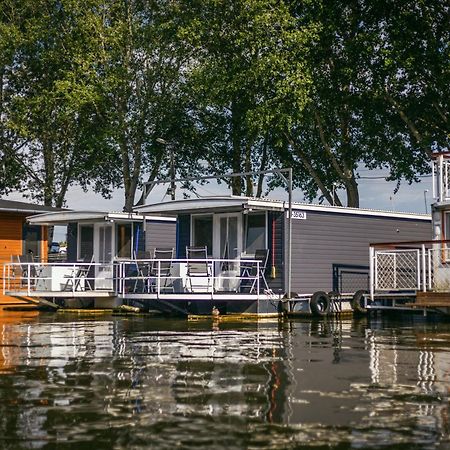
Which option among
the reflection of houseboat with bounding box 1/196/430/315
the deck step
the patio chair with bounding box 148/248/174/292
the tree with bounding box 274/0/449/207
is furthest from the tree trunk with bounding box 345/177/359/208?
the deck step

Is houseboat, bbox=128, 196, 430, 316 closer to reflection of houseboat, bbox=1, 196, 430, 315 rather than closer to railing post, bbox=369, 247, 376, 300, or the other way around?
reflection of houseboat, bbox=1, 196, 430, 315

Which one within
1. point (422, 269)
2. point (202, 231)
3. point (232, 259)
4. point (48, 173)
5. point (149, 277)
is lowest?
point (149, 277)

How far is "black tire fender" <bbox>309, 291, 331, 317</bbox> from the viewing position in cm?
2234

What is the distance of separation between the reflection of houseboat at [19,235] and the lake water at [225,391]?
38.0 ft

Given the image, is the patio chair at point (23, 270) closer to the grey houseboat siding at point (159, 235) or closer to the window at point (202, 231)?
the grey houseboat siding at point (159, 235)

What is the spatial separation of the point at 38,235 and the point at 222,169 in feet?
46.4

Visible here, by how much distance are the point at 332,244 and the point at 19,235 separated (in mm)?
10883

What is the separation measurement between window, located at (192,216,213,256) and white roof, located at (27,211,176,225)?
236 centimetres

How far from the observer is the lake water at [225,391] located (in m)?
7.01

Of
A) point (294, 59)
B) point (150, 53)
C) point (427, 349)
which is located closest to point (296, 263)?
point (427, 349)

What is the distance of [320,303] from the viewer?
22.7 metres

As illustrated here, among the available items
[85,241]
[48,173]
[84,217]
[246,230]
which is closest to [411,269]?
[246,230]

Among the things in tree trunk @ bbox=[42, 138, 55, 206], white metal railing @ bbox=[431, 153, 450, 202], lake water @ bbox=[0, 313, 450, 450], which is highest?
tree trunk @ bbox=[42, 138, 55, 206]

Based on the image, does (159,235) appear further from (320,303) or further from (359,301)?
(359,301)
